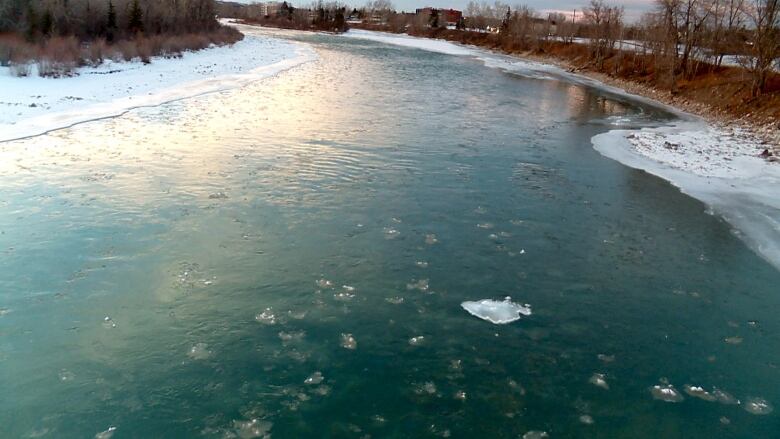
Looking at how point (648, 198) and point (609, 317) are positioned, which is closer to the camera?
point (609, 317)

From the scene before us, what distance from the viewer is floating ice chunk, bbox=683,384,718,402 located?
5977 millimetres

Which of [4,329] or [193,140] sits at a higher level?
[193,140]

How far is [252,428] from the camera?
5.13 meters

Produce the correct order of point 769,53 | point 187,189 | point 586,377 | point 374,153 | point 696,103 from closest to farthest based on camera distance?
point 586,377 → point 187,189 → point 374,153 → point 769,53 → point 696,103

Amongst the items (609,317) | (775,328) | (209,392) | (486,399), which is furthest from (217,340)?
(775,328)

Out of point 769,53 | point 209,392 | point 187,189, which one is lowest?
point 209,392

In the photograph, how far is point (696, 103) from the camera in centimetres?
3011

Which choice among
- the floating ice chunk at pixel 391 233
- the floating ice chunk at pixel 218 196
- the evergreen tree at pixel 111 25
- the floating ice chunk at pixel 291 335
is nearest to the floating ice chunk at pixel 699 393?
the floating ice chunk at pixel 291 335

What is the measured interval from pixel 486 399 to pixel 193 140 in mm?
12500

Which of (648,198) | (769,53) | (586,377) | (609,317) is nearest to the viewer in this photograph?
(586,377)

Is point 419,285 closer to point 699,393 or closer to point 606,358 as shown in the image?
point 606,358

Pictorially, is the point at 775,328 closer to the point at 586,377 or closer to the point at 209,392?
the point at 586,377

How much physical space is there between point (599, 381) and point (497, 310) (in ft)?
5.43

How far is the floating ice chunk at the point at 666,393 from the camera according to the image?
5.94 metres
